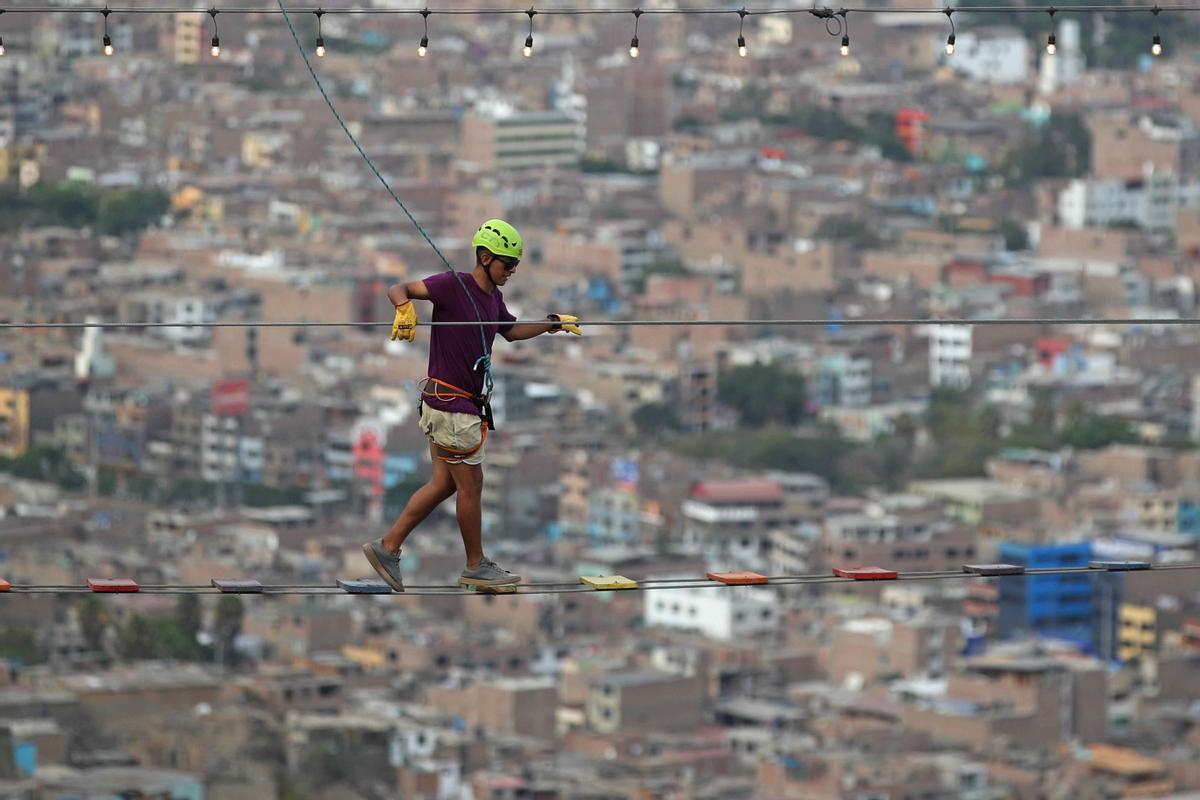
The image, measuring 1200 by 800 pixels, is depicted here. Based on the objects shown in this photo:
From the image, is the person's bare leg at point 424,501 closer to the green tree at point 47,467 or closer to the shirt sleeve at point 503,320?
the shirt sleeve at point 503,320

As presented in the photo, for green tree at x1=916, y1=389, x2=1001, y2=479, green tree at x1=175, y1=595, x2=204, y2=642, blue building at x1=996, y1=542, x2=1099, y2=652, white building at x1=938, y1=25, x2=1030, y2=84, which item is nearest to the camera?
green tree at x1=175, y1=595, x2=204, y2=642

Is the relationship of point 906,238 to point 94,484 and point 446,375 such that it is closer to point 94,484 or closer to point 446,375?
Result: point 94,484

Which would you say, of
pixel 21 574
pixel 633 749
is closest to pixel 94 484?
pixel 21 574

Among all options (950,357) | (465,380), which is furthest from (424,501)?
(950,357)

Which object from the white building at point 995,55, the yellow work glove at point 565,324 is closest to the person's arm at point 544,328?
the yellow work glove at point 565,324

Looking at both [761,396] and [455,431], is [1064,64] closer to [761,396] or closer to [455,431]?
[761,396]

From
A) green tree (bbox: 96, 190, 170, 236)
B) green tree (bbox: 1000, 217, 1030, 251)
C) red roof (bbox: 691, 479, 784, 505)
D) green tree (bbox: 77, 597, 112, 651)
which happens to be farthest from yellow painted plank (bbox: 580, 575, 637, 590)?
→ green tree (bbox: 1000, 217, 1030, 251)

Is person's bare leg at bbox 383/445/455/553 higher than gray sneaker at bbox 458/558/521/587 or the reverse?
higher

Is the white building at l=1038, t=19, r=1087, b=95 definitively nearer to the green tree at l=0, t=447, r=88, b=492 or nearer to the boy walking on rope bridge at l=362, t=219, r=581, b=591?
the green tree at l=0, t=447, r=88, b=492
